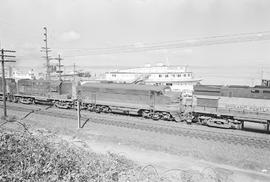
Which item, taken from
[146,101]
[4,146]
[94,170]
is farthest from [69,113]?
[94,170]

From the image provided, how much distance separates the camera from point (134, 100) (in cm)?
2197

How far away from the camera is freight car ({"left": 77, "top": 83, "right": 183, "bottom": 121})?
20453mm

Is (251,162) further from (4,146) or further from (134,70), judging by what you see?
(134,70)

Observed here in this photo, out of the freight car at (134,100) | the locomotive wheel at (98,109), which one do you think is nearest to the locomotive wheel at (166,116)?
the freight car at (134,100)

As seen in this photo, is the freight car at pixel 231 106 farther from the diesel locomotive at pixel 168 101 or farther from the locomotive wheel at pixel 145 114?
the locomotive wheel at pixel 145 114

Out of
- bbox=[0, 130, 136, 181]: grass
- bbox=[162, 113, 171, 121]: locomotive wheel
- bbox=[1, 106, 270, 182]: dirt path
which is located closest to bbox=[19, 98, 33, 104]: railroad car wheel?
bbox=[1, 106, 270, 182]: dirt path

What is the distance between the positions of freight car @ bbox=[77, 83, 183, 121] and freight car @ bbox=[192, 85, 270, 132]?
7.19 feet

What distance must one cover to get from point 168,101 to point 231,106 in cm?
556

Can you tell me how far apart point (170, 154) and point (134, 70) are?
57816mm

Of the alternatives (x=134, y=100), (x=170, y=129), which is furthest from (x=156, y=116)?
(x=170, y=129)

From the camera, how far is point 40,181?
6.14 meters

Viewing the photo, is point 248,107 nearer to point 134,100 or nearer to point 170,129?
point 170,129

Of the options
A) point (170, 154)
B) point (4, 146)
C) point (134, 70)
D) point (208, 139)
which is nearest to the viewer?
point (4, 146)

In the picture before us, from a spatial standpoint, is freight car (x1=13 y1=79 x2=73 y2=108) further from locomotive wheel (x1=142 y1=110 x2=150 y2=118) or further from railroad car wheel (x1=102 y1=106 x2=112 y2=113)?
locomotive wheel (x1=142 y1=110 x2=150 y2=118)
